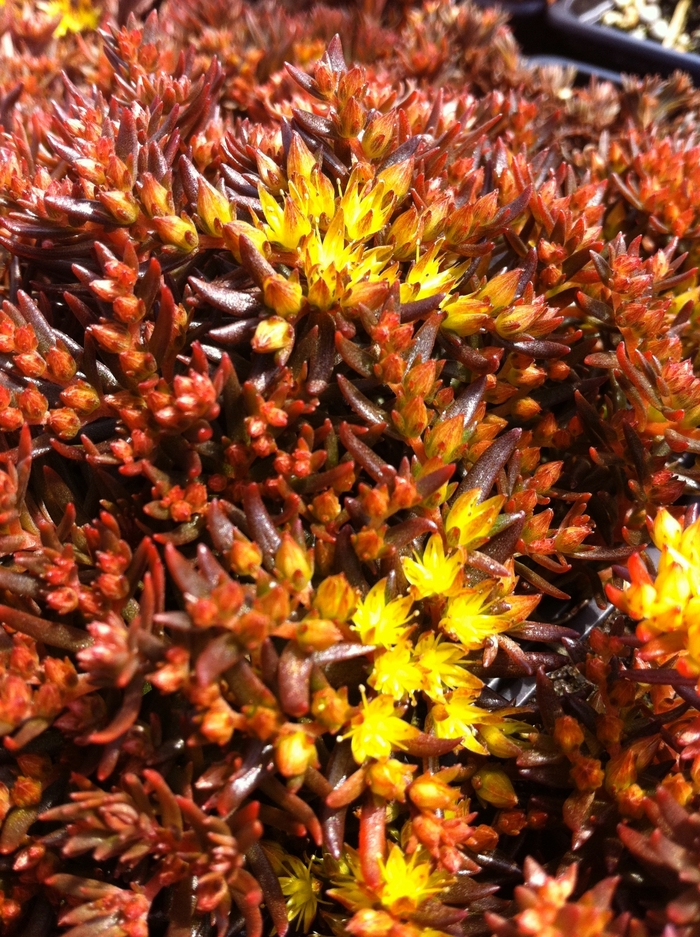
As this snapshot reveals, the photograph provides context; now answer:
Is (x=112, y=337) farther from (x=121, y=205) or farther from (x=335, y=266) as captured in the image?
(x=335, y=266)

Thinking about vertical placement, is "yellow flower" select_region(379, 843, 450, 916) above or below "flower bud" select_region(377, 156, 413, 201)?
below

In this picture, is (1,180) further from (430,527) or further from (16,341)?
(430,527)

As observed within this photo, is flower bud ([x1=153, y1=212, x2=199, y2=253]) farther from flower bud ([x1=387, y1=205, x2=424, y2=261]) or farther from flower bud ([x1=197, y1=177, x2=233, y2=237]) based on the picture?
flower bud ([x1=387, y1=205, x2=424, y2=261])

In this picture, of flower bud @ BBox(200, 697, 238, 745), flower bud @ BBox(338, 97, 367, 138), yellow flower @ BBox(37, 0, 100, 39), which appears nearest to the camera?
flower bud @ BBox(200, 697, 238, 745)

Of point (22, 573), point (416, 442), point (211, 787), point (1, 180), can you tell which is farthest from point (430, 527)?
point (1, 180)

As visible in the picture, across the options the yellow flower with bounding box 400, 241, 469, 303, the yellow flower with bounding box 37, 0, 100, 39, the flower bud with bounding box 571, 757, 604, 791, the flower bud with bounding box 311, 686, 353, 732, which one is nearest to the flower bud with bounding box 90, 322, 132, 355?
the yellow flower with bounding box 400, 241, 469, 303

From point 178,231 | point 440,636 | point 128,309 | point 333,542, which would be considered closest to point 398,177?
point 178,231
